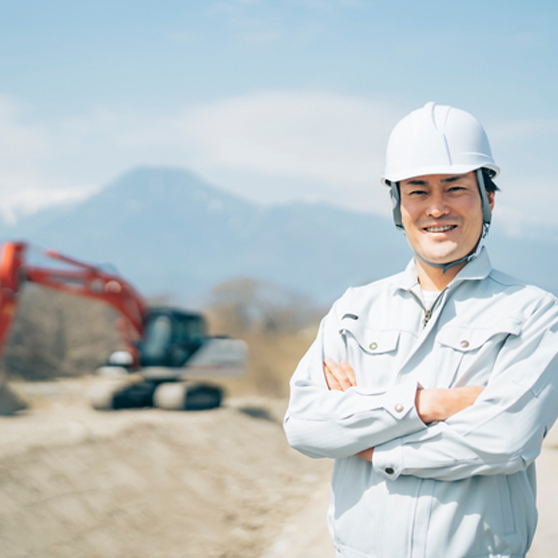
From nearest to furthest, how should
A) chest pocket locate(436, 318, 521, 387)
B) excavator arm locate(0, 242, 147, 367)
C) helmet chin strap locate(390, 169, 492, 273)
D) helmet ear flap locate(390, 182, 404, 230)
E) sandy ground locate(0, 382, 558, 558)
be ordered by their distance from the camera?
chest pocket locate(436, 318, 521, 387), helmet chin strap locate(390, 169, 492, 273), helmet ear flap locate(390, 182, 404, 230), sandy ground locate(0, 382, 558, 558), excavator arm locate(0, 242, 147, 367)

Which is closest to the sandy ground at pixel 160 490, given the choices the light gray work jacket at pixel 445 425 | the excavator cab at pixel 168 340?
the excavator cab at pixel 168 340

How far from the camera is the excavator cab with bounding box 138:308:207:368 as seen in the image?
11414mm

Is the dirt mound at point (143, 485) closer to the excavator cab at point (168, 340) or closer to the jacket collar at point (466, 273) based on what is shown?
the excavator cab at point (168, 340)

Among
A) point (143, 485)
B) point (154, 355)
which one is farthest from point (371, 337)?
point (154, 355)

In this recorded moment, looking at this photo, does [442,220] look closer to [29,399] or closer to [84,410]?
[84,410]

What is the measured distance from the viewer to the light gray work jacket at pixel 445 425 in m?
1.75

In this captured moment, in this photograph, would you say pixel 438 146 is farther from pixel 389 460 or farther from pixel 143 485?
pixel 143 485

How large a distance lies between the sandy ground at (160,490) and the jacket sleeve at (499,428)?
3455 mm

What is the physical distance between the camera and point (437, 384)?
6.19ft

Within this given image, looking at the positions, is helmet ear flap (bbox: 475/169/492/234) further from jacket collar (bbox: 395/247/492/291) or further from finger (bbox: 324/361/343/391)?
finger (bbox: 324/361/343/391)

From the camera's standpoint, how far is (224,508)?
7738 millimetres

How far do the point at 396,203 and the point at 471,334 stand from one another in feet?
1.59

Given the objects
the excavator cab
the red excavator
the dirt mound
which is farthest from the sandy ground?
the excavator cab

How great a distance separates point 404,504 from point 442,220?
0.82 m
